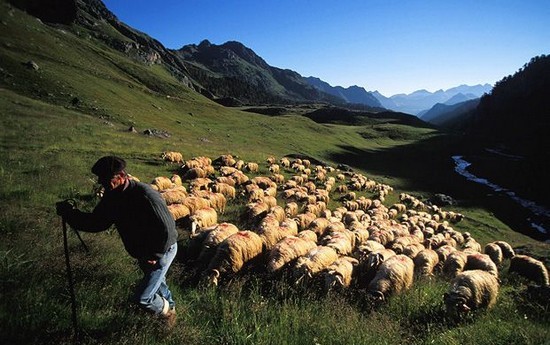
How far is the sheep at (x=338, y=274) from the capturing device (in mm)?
10406

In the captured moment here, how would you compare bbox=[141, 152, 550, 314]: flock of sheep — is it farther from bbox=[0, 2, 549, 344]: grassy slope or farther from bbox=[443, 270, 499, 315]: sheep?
bbox=[0, 2, 549, 344]: grassy slope

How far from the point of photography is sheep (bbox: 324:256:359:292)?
1041 cm

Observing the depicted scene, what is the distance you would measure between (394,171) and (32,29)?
92.8 m

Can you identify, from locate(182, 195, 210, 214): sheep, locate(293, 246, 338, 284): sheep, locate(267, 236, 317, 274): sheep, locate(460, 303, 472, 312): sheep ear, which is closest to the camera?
locate(460, 303, 472, 312): sheep ear

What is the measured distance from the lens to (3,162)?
19.1m

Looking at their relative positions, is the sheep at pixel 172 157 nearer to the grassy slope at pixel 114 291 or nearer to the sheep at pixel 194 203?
the grassy slope at pixel 114 291

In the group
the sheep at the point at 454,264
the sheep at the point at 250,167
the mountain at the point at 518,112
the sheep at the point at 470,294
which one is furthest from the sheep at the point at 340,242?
the mountain at the point at 518,112

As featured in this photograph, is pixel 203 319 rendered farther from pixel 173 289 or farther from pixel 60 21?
pixel 60 21

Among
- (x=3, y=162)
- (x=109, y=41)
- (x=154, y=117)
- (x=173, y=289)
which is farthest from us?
(x=109, y=41)

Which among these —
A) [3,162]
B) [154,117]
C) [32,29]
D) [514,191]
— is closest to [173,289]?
[3,162]

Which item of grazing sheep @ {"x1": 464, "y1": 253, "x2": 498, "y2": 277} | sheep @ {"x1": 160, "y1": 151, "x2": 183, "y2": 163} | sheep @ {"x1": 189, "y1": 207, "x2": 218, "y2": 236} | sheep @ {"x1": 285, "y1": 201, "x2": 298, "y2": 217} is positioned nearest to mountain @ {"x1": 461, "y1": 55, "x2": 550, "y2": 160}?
sheep @ {"x1": 285, "y1": 201, "x2": 298, "y2": 217}

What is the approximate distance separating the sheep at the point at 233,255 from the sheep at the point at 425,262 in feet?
23.8

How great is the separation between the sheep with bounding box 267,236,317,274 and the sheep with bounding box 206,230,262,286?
28.4 inches

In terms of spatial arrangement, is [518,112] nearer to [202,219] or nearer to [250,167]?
[250,167]
